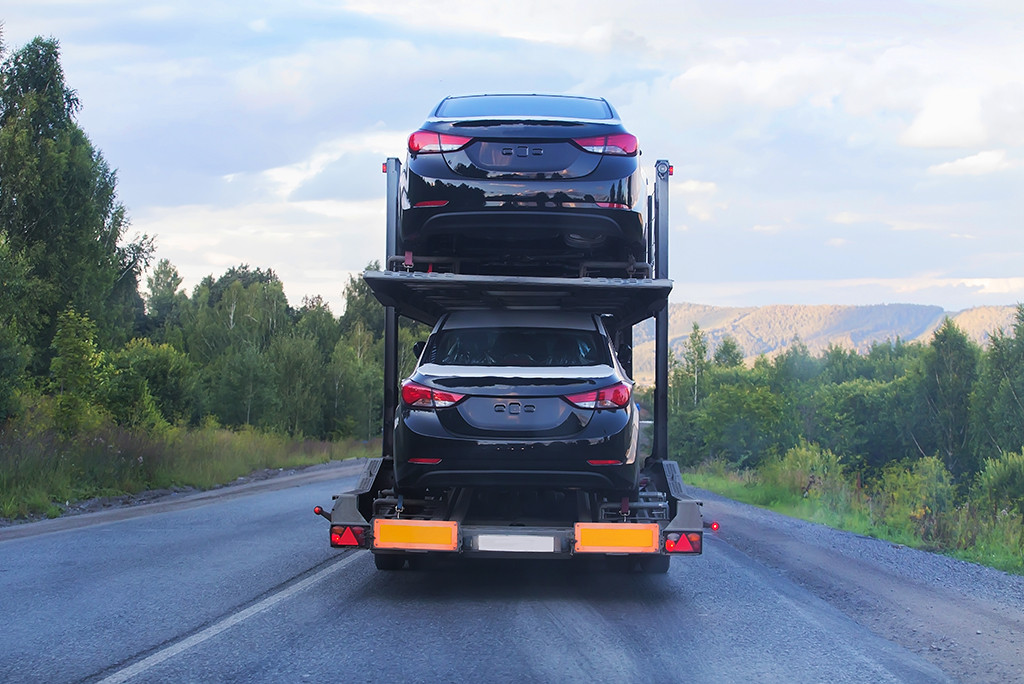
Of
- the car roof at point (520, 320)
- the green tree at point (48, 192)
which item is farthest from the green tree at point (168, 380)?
the car roof at point (520, 320)

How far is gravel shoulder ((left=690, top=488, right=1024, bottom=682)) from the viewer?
19.1 feet

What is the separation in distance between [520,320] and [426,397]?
1366 mm

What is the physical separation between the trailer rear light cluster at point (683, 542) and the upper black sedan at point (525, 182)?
7.69ft

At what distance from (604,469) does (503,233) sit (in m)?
2.03

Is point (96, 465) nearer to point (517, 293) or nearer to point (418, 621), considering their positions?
point (517, 293)

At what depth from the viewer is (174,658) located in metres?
5.30

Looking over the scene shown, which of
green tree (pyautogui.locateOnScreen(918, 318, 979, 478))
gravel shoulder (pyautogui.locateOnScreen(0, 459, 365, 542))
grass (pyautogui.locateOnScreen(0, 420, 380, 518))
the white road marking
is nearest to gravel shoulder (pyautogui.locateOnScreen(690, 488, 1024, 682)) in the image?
the white road marking

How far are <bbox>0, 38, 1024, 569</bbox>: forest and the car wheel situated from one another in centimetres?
627

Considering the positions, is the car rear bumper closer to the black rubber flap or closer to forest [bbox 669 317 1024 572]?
the black rubber flap

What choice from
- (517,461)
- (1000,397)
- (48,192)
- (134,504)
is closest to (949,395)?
(1000,397)

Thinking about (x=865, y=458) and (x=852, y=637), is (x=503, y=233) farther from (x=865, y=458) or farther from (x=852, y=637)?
(x=865, y=458)

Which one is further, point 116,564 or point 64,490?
point 64,490

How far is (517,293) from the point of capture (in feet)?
25.1

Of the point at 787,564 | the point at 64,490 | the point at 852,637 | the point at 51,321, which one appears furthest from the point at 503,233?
the point at 51,321
